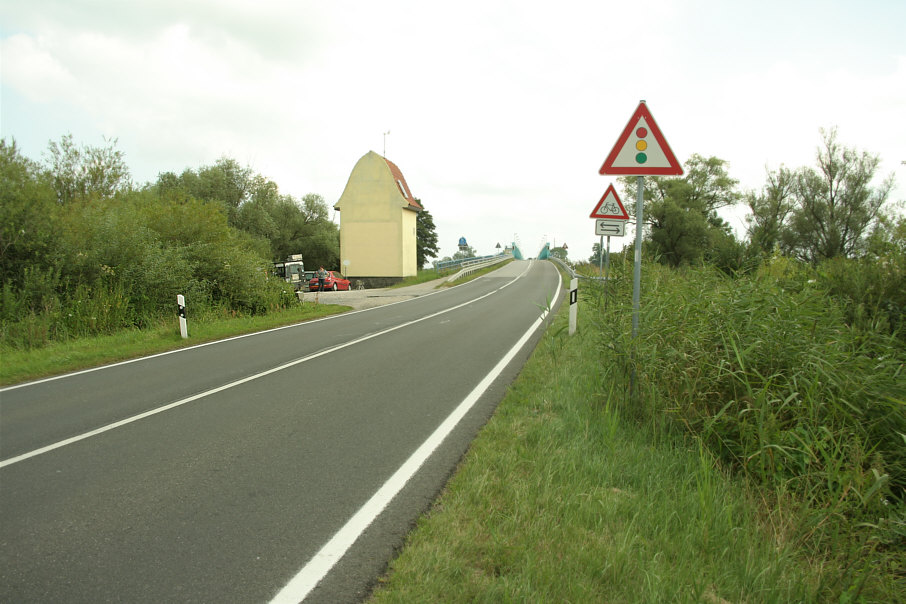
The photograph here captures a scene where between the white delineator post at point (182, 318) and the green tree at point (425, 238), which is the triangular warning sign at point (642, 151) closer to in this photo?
the white delineator post at point (182, 318)

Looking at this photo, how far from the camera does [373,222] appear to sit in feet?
131

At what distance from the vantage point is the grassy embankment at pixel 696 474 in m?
2.63

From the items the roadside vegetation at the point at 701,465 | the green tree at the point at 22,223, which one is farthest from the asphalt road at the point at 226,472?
the green tree at the point at 22,223

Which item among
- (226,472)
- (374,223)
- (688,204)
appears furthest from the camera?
(688,204)

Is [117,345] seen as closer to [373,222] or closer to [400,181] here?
[373,222]

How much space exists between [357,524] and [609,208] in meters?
10.8

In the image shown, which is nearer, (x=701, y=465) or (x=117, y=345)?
(x=701, y=465)

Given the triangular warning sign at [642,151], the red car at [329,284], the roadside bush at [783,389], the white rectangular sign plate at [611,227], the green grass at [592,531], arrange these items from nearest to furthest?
the green grass at [592,531] < the roadside bush at [783,389] < the triangular warning sign at [642,151] < the white rectangular sign plate at [611,227] < the red car at [329,284]

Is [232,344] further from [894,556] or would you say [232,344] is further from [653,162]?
[894,556]

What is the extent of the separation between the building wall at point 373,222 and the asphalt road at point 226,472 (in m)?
31.7

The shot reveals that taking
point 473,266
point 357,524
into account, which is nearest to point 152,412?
point 357,524

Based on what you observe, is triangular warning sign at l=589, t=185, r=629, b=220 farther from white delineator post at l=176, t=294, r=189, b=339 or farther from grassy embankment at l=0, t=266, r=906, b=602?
white delineator post at l=176, t=294, r=189, b=339

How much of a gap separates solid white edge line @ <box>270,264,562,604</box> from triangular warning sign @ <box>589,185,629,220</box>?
8.16 meters

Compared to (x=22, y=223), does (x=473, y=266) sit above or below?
below
